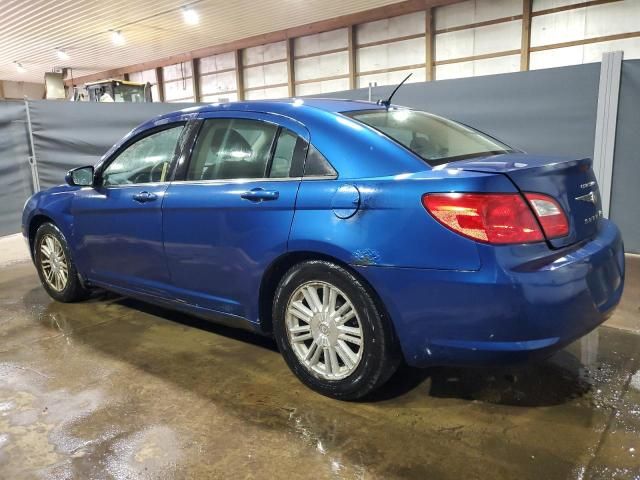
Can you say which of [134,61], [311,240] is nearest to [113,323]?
[311,240]

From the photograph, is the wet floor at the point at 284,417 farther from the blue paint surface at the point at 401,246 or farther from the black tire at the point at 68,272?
the black tire at the point at 68,272

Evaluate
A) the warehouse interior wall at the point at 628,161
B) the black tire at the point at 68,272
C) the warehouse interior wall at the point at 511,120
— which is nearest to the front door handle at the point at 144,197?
the black tire at the point at 68,272

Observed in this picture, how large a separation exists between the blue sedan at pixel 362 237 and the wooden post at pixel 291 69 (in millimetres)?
11968

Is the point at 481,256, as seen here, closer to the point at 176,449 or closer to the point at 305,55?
the point at 176,449

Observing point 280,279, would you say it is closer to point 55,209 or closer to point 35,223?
point 55,209

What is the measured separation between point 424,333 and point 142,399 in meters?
1.48

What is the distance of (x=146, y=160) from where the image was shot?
344 cm

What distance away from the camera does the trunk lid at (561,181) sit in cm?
207

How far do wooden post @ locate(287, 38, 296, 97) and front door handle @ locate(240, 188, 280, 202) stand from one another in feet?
41.6

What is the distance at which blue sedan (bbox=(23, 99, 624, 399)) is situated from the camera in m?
1.99

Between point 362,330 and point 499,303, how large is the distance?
637 millimetres

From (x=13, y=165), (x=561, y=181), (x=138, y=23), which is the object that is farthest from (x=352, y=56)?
(x=561, y=181)

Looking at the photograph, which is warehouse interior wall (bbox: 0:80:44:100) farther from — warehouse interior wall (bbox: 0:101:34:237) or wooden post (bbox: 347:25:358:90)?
warehouse interior wall (bbox: 0:101:34:237)

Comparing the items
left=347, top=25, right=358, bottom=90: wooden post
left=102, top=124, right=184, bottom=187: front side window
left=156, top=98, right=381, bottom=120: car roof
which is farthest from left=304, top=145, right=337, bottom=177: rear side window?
left=347, top=25, right=358, bottom=90: wooden post
